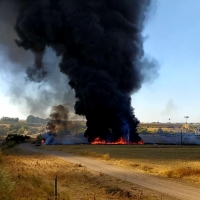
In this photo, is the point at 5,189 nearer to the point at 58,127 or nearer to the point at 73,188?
the point at 73,188

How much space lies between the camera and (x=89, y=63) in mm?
83312

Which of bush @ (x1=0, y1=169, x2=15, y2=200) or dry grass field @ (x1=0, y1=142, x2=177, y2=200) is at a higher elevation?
bush @ (x1=0, y1=169, x2=15, y2=200)

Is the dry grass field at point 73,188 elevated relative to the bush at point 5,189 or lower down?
lower down

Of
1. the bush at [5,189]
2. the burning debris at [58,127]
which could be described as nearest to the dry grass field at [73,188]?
the bush at [5,189]

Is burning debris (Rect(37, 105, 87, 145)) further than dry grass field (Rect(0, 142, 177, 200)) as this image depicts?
Yes

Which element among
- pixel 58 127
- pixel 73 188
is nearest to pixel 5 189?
pixel 73 188

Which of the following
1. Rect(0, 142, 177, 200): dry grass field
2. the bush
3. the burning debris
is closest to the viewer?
the bush

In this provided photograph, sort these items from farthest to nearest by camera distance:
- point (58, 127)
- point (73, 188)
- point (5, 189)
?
1. point (58, 127)
2. point (73, 188)
3. point (5, 189)

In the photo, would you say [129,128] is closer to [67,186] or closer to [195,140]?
[195,140]

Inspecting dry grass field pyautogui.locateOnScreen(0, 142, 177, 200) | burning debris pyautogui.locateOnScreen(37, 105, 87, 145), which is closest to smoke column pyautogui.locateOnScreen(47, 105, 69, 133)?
burning debris pyautogui.locateOnScreen(37, 105, 87, 145)

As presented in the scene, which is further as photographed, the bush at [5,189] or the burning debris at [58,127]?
the burning debris at [58,127]

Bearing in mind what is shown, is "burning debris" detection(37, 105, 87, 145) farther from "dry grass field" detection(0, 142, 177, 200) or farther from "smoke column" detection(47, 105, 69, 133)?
"dry grass field" detection(0, 142, 177, 200)

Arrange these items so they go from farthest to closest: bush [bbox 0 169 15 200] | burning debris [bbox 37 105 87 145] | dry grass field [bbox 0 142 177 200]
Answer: burning debris [bbox 37 105 87 145] < dry grass field [bbox 0 142 177 200] < bush [bbox 0 169 15 200]

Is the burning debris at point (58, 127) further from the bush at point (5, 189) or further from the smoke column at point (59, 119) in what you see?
the bush at point (5, 189)
